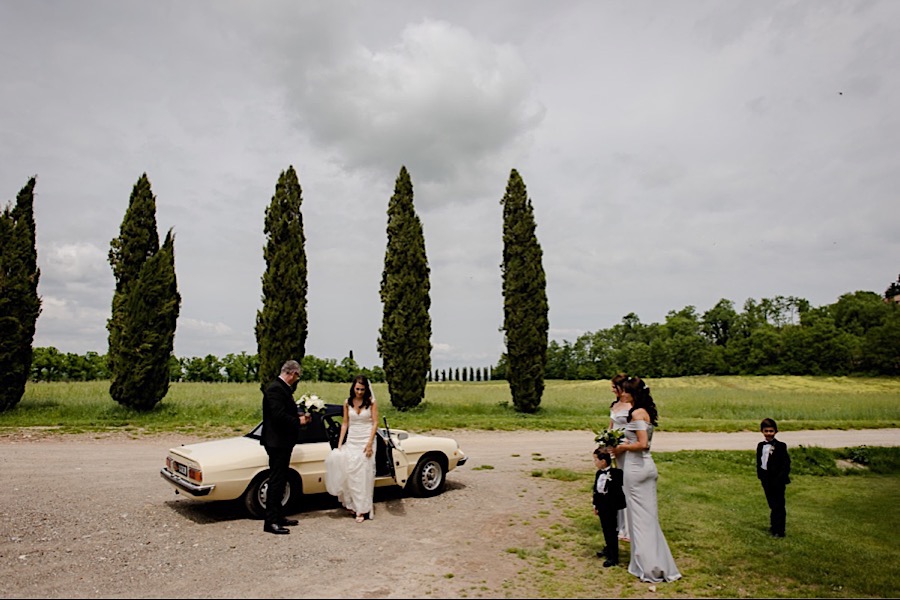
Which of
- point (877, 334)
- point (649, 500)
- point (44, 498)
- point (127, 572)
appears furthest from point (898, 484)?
point (877, 334)

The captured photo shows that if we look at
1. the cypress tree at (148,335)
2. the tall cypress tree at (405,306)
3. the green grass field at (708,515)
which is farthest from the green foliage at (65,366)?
the tall cypress tree at (405,306)

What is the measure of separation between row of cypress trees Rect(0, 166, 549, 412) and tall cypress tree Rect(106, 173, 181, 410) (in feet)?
0.13

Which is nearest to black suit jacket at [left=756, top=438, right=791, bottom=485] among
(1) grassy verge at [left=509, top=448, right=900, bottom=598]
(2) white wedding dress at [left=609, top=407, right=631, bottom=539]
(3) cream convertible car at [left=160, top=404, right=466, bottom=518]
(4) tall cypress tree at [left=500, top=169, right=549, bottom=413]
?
(1) grassy verge at [left=509, top=448, right=900, bottom=598]

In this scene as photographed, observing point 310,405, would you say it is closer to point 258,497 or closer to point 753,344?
point 258,497

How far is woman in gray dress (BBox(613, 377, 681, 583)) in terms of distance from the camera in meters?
6.02

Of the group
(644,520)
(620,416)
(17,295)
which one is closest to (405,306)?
(17,295)

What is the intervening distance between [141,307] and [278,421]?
56.6ft

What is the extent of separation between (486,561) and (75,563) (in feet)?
14.4

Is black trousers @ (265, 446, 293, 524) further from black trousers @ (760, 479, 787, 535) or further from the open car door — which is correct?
black trousers @ (760, 479, 787, 535)

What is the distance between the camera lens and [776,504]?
25.4 feet

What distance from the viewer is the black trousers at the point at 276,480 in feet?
24.1

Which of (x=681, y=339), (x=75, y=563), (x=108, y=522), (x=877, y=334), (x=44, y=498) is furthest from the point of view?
(x=681, y=339)

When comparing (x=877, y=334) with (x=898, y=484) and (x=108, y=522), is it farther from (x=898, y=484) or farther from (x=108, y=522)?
(x=108, y=522)

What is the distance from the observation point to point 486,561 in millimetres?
6352
